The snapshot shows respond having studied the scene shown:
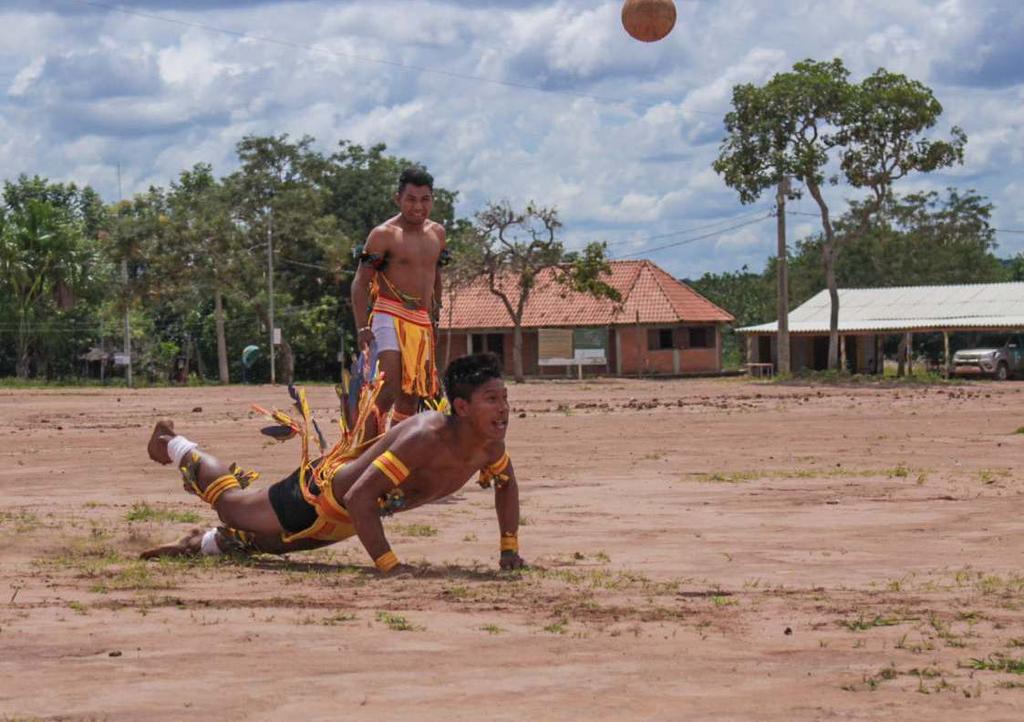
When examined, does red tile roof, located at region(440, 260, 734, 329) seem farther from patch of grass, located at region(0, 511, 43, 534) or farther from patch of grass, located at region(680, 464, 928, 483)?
patch of grass, located at region(0, 511, 43, 534)

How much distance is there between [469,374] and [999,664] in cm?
317

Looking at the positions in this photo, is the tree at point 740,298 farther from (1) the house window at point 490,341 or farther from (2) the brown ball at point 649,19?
(2) the brown ball at point 649,19

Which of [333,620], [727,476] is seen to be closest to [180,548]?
[333,620]

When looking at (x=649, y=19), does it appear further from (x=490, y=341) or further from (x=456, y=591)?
(x=490, y=341)

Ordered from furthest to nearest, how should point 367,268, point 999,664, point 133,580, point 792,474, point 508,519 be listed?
point 792,474 < point 367,268 < point 508,519 < point 133,580 < point 999,664

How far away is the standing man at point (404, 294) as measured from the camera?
10.2 meters

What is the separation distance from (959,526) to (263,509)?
164 inches

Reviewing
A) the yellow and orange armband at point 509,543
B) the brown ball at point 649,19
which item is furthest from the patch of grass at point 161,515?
the brown ball at point 649,19

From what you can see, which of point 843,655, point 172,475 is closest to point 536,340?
point 172,475

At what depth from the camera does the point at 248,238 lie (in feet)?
192

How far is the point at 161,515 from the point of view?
10.5 meters

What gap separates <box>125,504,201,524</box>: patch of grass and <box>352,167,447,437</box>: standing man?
5.07 feet

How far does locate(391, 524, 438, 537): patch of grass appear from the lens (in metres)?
9.57

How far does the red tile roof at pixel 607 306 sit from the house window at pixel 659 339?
0.80 metres
